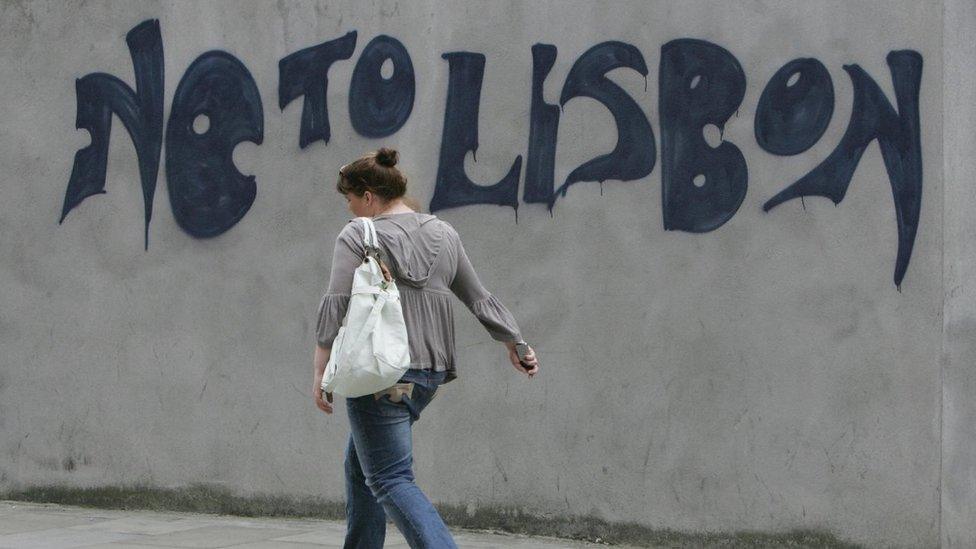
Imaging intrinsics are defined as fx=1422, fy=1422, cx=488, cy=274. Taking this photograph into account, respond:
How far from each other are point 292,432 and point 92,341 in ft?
4.33

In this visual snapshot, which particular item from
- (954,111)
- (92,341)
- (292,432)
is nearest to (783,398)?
(954,111)

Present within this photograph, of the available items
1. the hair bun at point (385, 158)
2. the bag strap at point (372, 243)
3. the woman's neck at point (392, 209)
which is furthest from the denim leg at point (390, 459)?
the hair bun at point (385, 158)

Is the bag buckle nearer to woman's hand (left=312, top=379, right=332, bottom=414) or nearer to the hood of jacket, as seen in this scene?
woman's hand (left=312, top=379, right=332, bottom=414)

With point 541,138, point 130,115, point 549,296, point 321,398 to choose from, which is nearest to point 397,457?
point 321,398

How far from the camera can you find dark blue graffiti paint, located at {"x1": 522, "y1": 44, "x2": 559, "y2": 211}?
668cm

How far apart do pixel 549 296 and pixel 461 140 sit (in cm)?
88

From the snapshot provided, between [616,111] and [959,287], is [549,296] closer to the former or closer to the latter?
[616,111]

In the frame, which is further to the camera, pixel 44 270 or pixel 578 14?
pixel 44 270

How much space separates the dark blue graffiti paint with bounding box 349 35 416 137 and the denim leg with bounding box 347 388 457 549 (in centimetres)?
250

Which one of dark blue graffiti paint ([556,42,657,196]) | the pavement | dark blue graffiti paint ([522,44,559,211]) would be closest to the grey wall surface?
dark blue graffiti paint ([556,42,657,196])

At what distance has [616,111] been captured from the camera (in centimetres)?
655

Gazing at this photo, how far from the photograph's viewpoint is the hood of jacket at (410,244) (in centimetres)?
488

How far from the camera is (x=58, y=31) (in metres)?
7.80

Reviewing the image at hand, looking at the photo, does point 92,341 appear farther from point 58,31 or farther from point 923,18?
point 923,18
